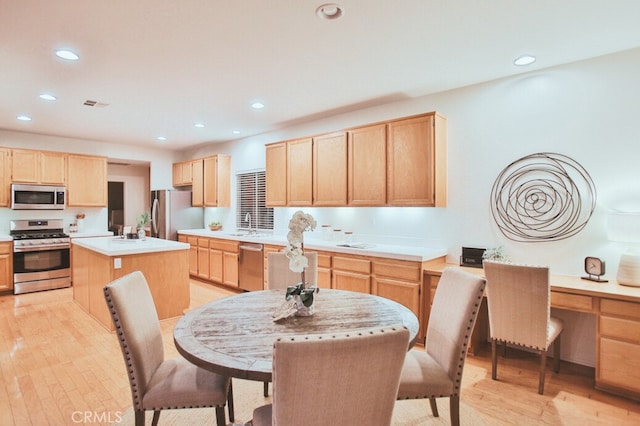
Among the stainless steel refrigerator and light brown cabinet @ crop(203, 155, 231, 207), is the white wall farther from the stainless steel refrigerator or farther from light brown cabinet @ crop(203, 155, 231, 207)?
the stainless steel refrigerator

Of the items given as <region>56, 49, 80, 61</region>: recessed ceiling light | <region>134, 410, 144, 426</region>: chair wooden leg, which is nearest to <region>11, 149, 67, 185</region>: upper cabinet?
<region>56, 49, 80, 61</region>: recessed ceiling light

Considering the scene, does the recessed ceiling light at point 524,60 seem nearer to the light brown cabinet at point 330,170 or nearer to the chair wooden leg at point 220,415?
the light brown cabinet at point 330,170

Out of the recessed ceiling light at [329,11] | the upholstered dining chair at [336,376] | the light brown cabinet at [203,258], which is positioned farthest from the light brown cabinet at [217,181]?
the upholstered dining chair at [336,376]

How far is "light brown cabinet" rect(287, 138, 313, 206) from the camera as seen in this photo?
4621mm

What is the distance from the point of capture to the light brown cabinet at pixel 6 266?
204 inches

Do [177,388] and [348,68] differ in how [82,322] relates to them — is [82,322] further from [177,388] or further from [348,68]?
[348,68]

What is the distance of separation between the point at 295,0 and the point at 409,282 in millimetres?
2603

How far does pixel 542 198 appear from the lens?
3.18 m

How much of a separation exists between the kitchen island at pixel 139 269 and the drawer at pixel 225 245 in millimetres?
1148

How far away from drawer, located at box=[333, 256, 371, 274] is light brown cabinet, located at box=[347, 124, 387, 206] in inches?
27.0

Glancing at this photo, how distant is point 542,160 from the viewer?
10.4 feet

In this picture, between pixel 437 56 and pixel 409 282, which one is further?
pixel 409 282

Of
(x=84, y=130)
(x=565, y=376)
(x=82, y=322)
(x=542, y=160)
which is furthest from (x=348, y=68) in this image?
(x=84, y=130)

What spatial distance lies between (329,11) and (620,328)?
9.78 ft
